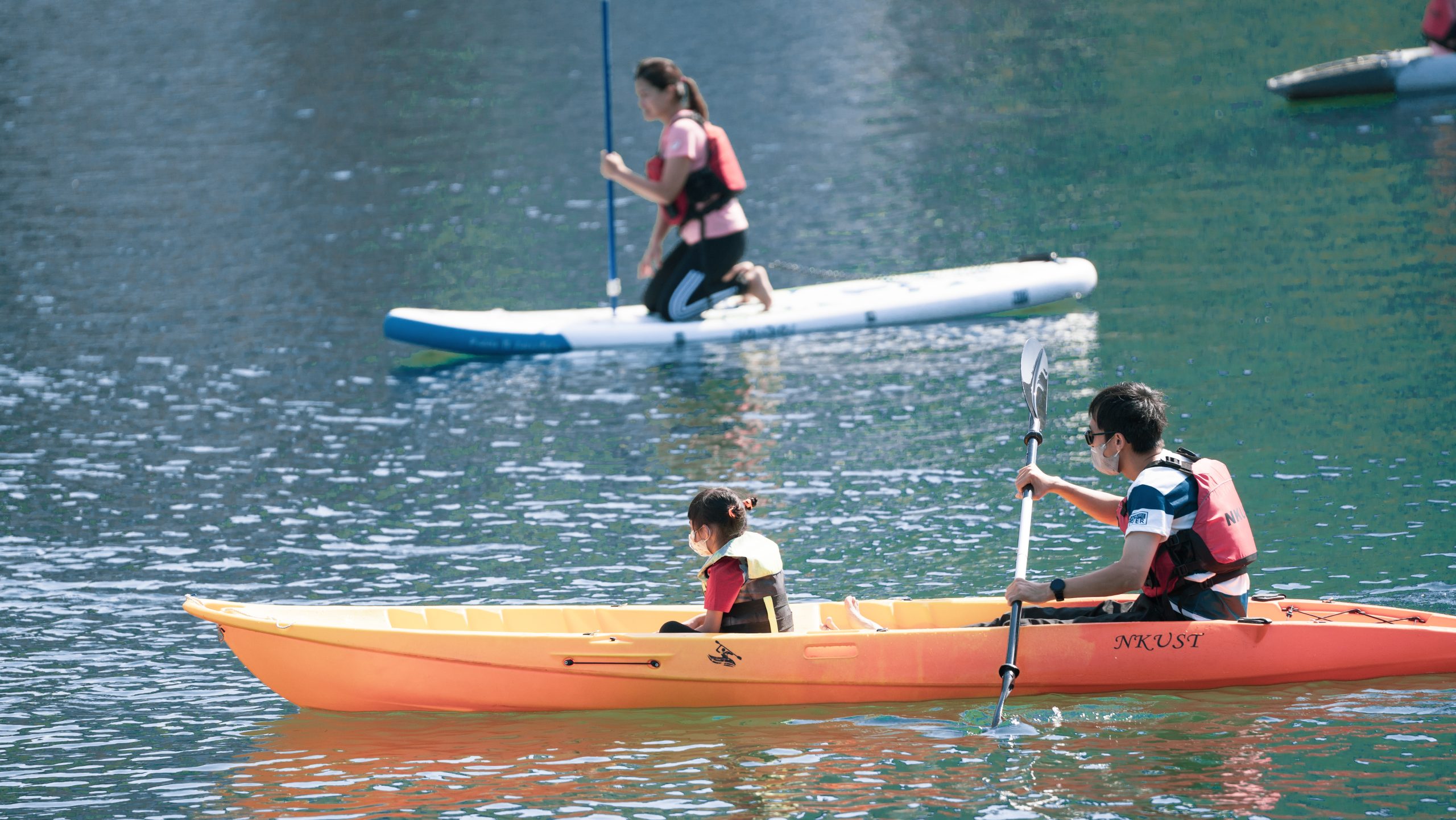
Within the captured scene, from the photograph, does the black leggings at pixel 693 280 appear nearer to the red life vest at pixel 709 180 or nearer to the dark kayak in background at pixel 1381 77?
the red life vest at pixel 709 180

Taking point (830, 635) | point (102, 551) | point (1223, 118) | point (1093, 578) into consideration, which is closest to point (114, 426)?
point (102, 551)

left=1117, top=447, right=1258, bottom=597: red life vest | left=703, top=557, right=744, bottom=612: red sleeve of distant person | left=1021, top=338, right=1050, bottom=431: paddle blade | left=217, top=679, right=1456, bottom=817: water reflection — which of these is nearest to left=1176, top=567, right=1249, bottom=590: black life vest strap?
left=1117, top=447, right=1258, bottom=597: red life vest

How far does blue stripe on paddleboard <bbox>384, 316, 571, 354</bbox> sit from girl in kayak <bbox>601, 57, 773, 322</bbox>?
2.60 ft

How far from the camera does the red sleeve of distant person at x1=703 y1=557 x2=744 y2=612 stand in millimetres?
6156

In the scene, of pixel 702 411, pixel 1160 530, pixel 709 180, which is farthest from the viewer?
pixel 709 180

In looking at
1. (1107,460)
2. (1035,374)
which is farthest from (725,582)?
(1035,374)

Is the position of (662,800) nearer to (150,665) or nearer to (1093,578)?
(1093,578)

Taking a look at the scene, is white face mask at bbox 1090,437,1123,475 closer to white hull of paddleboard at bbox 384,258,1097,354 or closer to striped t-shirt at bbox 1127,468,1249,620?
striped t-shirt at bbox 1127,468,1249,620

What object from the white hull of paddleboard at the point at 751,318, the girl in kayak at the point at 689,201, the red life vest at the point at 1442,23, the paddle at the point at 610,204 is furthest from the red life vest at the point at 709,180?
the red life vest at the point at 1442,23

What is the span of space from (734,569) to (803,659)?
42 cm

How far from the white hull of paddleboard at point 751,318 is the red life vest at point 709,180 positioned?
0.85 metres

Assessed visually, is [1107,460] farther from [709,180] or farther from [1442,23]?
[1442,23]

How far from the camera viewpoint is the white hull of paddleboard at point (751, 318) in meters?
12.1

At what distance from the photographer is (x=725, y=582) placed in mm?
6168
